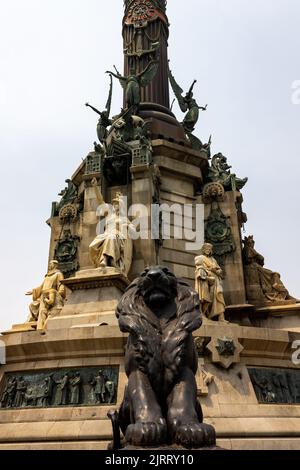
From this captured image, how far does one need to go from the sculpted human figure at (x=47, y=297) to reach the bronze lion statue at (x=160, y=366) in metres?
8.37

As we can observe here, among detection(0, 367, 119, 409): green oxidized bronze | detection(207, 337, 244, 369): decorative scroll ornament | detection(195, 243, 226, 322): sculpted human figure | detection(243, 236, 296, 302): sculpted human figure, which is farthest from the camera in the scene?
detection(243, 236, 296, 302): sculpted human figure

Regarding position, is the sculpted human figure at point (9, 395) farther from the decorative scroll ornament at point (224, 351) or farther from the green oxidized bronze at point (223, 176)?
the green oxidized bronze at point (223, 176)

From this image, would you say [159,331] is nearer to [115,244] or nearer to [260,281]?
[115,244]

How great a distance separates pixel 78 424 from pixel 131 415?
3975 mm

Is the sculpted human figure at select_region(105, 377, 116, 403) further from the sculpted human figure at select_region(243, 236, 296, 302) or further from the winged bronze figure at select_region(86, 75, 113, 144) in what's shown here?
the winged bronze figure at select_region(86, 75, 113, 144)

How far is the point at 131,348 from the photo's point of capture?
5.43m

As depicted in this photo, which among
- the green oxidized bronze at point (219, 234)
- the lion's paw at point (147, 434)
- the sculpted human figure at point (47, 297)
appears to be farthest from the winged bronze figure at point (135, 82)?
the lion's paw at point (147, 434)

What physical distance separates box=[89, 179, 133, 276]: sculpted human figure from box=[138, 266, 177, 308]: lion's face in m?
7.03

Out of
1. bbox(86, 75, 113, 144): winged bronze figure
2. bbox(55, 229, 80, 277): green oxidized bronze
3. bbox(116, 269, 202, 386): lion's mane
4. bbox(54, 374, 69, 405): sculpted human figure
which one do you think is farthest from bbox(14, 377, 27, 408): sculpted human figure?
bbox(86, 75, 113, 144): winged bronze figure

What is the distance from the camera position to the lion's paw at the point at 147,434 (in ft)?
15.0

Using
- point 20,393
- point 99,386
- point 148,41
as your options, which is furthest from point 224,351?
point 148,41

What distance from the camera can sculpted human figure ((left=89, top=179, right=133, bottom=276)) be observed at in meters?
13.1

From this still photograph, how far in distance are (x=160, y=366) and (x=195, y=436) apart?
95 centimetres

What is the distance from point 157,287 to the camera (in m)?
5.75
